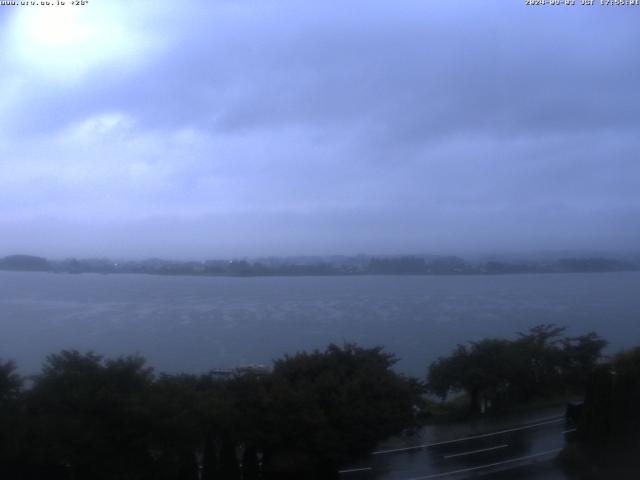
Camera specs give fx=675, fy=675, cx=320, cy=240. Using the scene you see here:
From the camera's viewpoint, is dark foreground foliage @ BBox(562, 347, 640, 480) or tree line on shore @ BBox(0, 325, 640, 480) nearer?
tree line on shore @ BBox(0, 325, 640, 480)

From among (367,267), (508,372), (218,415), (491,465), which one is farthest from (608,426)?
(367,267)

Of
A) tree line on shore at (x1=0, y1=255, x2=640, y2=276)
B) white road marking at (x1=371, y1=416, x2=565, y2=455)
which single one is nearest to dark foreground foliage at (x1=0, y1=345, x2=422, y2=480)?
white road marking at (x1=371, y1=416, x2=565, y2=455)

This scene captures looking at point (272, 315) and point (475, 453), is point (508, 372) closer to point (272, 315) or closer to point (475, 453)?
point (475, 453)

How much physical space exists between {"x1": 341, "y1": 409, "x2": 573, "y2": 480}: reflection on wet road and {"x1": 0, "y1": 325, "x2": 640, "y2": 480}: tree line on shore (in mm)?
672

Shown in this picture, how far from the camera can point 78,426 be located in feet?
27.9

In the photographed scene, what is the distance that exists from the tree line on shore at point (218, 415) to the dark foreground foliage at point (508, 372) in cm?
397

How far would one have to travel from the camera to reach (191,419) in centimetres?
891

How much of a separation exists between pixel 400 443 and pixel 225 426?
459 cm

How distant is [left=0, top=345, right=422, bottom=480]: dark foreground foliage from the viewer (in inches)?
337

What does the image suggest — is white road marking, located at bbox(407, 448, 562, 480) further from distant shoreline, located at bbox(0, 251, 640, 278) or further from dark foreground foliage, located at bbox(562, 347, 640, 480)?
distant shoreline, located at bbox(0, 251, 640, 278)

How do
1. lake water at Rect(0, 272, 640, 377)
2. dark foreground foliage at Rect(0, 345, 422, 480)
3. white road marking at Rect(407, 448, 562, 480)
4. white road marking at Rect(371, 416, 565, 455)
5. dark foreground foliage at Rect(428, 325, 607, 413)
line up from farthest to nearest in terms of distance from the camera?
lake water at Rect(0, 272, 640, 377) → dark foreground foliage at Rect(428, 325, 607, 413) → white road marking at Rect(371, 416, 565, 455) → white road marking at Rect(407, 448, 562, 480) → dark foreground foliage at Rect(0, 345, 422, 480)

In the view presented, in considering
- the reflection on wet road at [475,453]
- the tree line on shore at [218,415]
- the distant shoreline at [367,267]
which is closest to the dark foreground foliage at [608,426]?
the tree line on shore at [218,415]

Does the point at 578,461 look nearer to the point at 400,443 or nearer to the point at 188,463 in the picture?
the point at 400,443

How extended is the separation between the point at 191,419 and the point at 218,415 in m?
0.57
